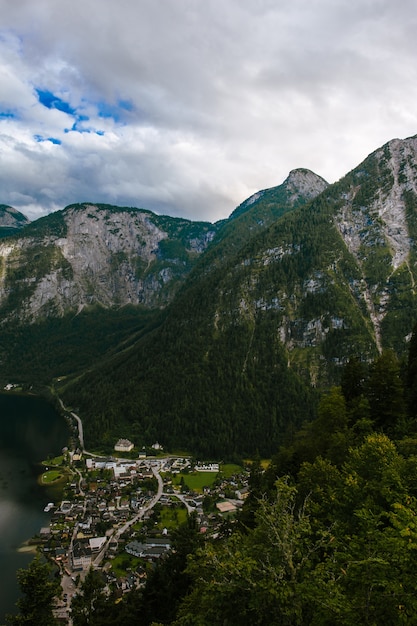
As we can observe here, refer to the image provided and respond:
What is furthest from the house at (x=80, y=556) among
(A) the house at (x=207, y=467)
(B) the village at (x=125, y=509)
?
(A) the house at (x=207, y=467)

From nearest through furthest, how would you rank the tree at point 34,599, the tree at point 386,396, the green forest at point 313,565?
the green forest at point 313,565
the tree at point 34,599
the tree at point 386,396

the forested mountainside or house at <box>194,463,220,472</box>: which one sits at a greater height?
the forested mountainside

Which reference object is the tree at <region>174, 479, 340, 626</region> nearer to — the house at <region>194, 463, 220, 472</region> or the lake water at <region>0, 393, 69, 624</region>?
the lake water at <region>0, 393, 69, 624</region>

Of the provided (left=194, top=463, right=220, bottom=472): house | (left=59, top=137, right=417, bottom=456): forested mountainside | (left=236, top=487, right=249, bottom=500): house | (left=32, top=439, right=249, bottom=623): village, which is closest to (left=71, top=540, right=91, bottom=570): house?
(left=32, top=439, right=249, bottom=623): village

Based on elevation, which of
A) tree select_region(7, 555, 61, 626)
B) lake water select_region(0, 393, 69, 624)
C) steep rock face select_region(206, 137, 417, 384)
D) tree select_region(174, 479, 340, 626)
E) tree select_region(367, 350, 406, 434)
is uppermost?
steep rock face select_region(206, 137, 417, 384)

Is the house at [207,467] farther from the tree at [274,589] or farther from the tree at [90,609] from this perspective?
the tree at [274,589]
